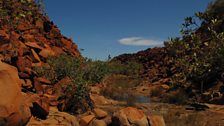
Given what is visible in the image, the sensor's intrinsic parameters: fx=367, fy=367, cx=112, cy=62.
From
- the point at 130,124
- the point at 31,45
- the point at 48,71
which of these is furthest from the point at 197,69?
the point at 31,45

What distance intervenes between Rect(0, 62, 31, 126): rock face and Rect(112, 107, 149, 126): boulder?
13.9 feet

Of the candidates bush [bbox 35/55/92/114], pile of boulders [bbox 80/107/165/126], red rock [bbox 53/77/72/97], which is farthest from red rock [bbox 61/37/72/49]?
pile of boulders [bbox 80/107/165/126]

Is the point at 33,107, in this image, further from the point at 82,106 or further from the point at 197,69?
the point at 197,69

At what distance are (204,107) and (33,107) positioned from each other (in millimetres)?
10540

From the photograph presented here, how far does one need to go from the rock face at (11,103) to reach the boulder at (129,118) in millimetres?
4240

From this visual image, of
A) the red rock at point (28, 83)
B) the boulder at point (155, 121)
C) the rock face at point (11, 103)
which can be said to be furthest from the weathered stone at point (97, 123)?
the rock face at point (11, 103)

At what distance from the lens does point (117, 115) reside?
45.9 feet

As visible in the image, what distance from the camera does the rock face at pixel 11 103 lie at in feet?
31.6

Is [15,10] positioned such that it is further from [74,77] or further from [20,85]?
[20,85]

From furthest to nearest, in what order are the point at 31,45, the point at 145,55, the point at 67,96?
the point at 145,55 → the point at 31,45 → the point at 67,96

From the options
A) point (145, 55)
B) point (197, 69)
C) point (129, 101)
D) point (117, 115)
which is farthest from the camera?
point (145, 55)

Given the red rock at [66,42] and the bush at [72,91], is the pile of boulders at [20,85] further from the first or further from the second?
the red rock at [66,42]

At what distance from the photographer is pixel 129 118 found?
13711 mm

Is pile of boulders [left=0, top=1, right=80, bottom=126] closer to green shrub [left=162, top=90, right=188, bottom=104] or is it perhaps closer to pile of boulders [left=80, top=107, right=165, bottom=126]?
pile of boulders [left=80, top=107, right=165, bottom=126]
